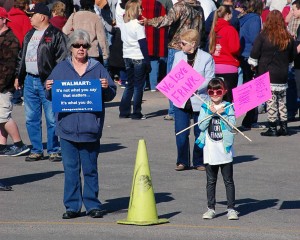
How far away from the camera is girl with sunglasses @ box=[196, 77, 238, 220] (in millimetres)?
10773

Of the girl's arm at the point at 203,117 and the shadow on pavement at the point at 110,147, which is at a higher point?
the girl's arm at the point at 203,117

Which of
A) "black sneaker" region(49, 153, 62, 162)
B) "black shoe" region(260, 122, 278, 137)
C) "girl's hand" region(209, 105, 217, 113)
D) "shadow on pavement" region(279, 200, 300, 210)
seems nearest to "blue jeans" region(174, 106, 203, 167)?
"black sneaker" region(49, 153, 62, 162)

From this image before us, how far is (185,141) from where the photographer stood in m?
13.7

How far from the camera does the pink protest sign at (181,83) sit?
12086 millimetres

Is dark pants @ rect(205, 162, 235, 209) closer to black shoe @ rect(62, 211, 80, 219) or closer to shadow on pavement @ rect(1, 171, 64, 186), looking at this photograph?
black shoe @ rect(62, 211, 80, 219)

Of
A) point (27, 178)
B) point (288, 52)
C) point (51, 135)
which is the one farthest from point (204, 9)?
point (27, 178)

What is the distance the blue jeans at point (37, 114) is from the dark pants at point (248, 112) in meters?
3.78

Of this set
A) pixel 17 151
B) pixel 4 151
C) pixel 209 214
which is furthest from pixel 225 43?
pixel 209 214

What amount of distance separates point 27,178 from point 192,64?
2.34 meters

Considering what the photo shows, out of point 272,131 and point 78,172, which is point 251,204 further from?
point 272,131

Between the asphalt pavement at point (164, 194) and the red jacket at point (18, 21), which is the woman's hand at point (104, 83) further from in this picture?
the red jacket at point (18, 21)

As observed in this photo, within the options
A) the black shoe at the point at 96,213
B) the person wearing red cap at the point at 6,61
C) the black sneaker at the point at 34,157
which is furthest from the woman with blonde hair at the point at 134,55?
the black shoe at the point at 96,213

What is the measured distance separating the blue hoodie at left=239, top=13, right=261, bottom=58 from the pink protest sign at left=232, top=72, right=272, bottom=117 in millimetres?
6433

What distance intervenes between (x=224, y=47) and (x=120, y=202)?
5.01 m
